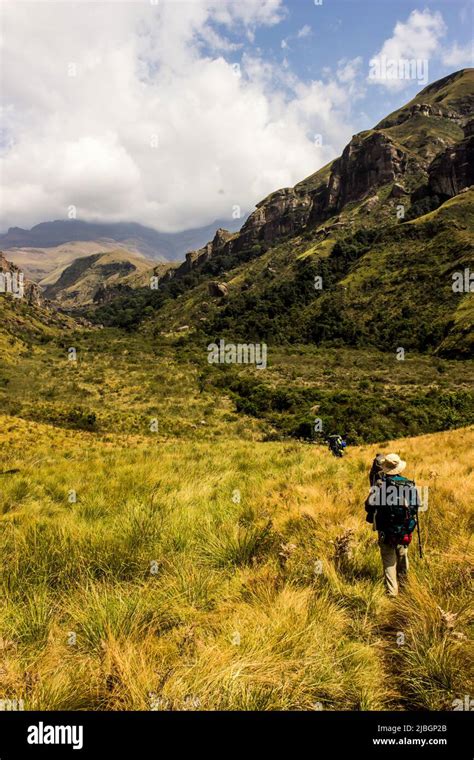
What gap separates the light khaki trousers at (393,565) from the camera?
329 cm

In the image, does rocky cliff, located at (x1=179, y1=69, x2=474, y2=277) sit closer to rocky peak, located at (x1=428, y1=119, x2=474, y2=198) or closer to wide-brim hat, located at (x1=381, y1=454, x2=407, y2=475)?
rocky peak, located at (x1=428, y1=119, x2=474, y2=198)

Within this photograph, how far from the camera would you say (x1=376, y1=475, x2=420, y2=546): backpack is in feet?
11.1

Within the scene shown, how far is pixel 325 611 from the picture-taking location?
2.88 metres

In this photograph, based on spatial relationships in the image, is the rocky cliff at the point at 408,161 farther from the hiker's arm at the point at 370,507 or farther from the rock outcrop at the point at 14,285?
the hiker's arm at the point at 370,507

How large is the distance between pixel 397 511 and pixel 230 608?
1696 millimetres

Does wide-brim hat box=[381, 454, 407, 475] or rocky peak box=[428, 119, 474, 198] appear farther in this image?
rocky peak box=[428, 119, 474, 198]

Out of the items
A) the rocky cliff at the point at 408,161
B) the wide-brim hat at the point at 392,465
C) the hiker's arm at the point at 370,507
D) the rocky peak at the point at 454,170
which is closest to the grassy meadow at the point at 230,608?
the hiker's arm at the point at 370,507

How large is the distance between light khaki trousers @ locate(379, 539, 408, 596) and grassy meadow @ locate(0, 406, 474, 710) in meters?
0.10

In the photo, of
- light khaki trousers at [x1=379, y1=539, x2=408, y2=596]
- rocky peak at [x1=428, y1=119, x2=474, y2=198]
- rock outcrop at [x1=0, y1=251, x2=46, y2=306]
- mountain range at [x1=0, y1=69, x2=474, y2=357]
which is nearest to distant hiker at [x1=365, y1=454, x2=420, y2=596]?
light khaki trousers at [x1=379, y1=539, x2=408, y2=596]

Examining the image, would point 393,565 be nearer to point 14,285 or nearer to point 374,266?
point 374,266

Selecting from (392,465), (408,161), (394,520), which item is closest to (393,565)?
(394,520)

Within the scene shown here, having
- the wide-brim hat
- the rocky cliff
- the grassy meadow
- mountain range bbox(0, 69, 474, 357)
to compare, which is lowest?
the grassy meadow

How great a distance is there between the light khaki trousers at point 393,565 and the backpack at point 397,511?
77mm
